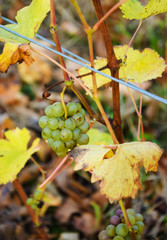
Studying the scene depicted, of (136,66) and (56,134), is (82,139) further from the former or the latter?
(136,66)

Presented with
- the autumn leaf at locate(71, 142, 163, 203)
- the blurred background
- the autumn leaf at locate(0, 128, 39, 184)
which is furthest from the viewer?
the blurred background

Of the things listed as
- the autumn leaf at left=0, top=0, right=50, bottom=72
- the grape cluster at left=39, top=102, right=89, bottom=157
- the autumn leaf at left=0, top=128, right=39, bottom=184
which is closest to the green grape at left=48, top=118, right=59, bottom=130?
→ the grape cluster at left=39, top=102, right=89, bottom=157

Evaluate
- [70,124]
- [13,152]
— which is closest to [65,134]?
[70,124]

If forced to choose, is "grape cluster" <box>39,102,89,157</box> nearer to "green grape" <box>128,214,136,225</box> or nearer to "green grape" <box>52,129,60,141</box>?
"green grape" <box>52,129,60,141</box>

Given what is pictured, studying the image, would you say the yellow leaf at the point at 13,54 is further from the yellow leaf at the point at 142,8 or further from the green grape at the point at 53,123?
the yellow leaf at the point at 142,8

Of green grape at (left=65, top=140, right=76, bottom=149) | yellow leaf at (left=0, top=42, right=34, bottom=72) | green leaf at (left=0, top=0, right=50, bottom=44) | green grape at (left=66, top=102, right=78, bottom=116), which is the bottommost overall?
green grape at (left=65, top=140, right=76, bottom=149)

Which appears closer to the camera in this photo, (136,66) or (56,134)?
(56,134)
